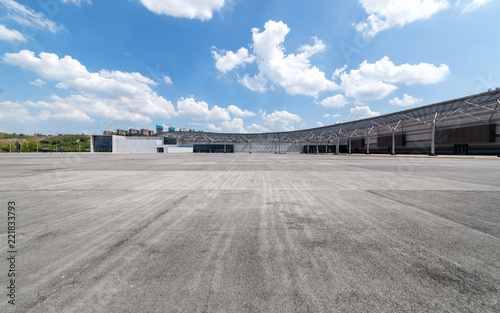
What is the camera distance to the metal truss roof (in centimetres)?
3331

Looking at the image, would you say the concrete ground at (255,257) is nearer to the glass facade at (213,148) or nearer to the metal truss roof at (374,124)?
the metal truss roof at (374,124)

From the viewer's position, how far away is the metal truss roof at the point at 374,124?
109 ft

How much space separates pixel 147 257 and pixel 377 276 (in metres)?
3.25

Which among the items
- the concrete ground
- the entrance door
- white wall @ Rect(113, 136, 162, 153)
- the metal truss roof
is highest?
the metal truss roof

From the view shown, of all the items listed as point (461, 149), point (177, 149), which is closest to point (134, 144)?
point (177, 149)

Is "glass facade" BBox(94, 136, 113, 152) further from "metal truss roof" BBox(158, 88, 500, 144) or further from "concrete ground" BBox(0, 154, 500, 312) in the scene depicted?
"concrete ground" BBox(0, 154, 500, 312)

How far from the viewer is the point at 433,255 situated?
9.30 feet

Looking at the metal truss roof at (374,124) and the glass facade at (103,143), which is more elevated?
the metal truss roof at (374,124)

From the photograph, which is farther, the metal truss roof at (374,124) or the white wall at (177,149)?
the white wall at (177,149)

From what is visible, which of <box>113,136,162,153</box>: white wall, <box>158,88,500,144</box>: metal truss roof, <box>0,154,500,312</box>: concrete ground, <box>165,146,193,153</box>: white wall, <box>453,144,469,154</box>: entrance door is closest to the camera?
<box>0,154,500,312</box>: concrete ground

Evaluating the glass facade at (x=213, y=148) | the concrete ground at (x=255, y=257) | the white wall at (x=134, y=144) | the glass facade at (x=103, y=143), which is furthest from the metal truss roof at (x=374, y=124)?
the concrete ground at (x=255, y=257)

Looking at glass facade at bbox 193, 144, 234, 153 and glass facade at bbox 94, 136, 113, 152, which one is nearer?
glass facade at bbox 94, 136, 113, 152

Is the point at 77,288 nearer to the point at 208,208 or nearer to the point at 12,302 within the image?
the point at 12,302

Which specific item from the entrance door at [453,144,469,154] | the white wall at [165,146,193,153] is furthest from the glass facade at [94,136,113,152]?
the entrance door at [453,144,469,154]
